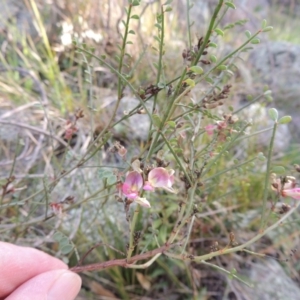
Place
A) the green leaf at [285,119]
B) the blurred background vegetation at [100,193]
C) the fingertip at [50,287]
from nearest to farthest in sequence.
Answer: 1. the green leaf at [285,119]
2. the fingertip at [50,287]
3. the blurred background vegetation at [100,193]

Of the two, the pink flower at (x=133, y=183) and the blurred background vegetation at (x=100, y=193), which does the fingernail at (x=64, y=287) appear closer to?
the blurred background vegetation at (x=100, y=193)

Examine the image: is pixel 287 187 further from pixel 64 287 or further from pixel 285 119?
pixel 64 287

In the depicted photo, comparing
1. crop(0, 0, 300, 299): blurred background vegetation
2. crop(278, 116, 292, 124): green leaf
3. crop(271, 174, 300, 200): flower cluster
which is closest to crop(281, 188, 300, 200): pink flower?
crop(271, 174, 300, 200): flower cluster

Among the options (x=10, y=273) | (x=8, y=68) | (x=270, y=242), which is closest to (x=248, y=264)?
(x=270, y=242)

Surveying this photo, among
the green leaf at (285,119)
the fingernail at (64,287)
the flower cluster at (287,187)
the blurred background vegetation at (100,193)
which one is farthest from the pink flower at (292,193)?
the fingernail at (64,287)

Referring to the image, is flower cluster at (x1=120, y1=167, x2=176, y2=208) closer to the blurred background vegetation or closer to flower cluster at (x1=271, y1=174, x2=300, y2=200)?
the blurred background vegetation

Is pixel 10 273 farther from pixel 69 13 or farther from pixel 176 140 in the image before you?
pixel 69 13
